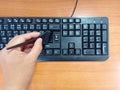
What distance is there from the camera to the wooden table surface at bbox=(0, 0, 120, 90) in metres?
0.94

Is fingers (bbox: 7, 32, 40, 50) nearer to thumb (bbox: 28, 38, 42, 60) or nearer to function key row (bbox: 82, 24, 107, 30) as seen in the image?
thumb (bbox: 28, 38, 42, 60)

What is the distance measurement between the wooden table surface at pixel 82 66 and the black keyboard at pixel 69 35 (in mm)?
27

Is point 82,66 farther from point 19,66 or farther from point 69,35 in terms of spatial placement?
point 19,66

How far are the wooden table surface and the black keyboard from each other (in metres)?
0.03

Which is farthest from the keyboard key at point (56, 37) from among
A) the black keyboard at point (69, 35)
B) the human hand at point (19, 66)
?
the human hand at point (19, 66)

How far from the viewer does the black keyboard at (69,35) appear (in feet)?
3.06

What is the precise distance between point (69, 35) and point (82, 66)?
0.11m

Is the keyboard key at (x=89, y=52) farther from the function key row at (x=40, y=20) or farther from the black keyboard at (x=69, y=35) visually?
the function key row at (x=40, y=20)

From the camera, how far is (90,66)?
0.95 m

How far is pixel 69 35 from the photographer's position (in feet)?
3.11

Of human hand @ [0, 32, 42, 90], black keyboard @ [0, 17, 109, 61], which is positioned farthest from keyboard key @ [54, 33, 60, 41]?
human hand @ [0, 32, 42, 90]

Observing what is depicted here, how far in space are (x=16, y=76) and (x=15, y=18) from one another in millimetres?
234

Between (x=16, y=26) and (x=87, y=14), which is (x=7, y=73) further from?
(x=87, y=14)

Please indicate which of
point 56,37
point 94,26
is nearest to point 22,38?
point 56,37
